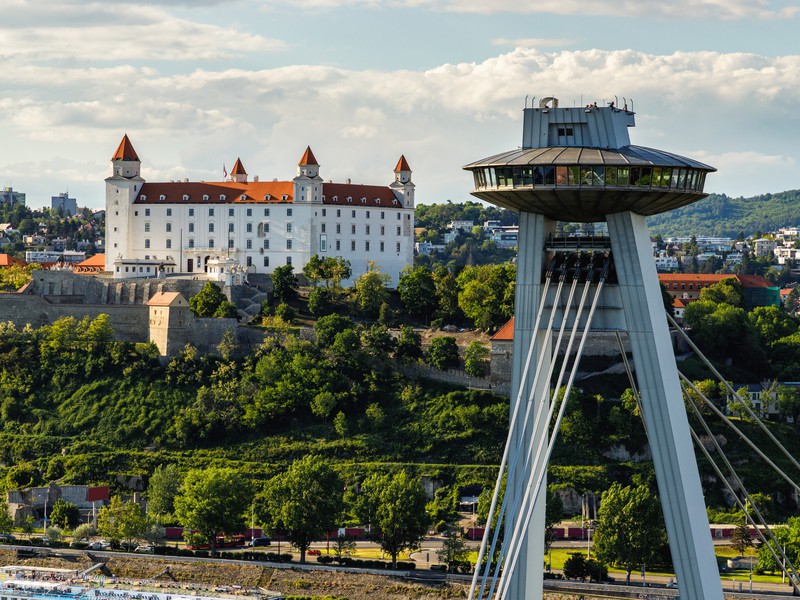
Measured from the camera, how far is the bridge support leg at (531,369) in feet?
123

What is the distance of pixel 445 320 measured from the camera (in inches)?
3504

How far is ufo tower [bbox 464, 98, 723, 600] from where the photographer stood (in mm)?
37000

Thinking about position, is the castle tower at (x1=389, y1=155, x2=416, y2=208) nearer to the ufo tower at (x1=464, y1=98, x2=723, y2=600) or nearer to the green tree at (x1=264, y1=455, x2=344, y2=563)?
the green tree at (x1=264, y1=455, x2=344, y2=563)

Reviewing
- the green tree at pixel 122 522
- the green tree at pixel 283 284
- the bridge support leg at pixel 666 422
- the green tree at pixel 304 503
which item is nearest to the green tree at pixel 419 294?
the green tree at pixel 283 284

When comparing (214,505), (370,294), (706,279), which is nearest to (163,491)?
(214,505)

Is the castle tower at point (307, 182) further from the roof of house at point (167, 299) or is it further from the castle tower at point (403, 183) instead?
the roof of house at point (167, 299)

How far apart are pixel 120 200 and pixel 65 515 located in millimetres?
32566

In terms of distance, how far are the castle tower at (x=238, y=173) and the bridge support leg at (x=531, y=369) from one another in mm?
67050

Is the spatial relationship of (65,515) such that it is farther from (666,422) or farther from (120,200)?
(666,422)

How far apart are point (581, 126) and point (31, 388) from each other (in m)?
51.2

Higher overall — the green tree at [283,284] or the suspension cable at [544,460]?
the green tree at [283,284]

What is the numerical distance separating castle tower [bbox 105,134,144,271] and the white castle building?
0.20ft

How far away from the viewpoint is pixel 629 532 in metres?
61.2

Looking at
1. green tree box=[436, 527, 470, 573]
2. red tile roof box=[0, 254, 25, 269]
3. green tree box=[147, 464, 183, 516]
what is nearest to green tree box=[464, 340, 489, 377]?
green tree box=[147, 464, 183, 516]
